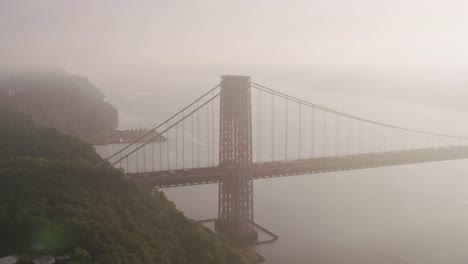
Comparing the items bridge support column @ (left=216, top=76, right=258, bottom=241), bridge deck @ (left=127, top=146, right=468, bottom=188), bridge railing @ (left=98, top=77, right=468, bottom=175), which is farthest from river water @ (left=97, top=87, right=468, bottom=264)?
bridge railing @ (left=98, top=77, right=468, bottom=175)

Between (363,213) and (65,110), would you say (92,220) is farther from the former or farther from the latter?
(65,110)

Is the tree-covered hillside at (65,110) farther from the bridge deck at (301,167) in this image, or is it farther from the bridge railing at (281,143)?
the bridge deck at (301,167)

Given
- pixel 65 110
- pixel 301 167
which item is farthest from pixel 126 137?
pixel 301 167

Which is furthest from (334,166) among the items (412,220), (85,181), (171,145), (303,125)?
(303,125)

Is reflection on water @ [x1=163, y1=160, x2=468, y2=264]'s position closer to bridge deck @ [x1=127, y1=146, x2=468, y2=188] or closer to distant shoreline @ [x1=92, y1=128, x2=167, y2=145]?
bridge deck @ [x1=127, y1=146, x2=468, y2=188]

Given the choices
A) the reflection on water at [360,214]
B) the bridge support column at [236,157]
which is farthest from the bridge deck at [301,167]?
the reflection on water at [360,214]

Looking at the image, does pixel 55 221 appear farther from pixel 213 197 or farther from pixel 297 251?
pixel 213 197
